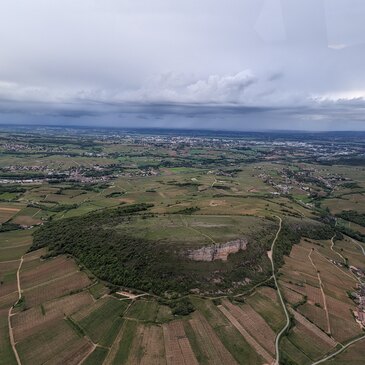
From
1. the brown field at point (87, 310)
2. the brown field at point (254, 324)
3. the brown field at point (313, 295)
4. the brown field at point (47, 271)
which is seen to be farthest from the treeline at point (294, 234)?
the brown field at point (47, 271)

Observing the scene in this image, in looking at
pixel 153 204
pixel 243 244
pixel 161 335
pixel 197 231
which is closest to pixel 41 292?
pixel 161 335

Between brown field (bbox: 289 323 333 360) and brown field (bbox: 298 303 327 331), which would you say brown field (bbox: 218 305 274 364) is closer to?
brown field (bbox: 289 323 333 360)

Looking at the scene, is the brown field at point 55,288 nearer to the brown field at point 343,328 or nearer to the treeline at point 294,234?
the treeline at point 294,234

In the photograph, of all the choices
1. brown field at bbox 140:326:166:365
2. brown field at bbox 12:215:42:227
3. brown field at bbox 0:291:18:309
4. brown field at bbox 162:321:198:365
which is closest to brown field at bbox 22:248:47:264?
brown field at bbox 0:291:18:309

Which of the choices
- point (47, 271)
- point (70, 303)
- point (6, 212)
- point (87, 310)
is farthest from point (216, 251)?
point (6, 212)

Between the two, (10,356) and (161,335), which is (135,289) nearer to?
(161,335)

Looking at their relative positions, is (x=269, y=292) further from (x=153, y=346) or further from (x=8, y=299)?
(x=8, y=299)
